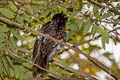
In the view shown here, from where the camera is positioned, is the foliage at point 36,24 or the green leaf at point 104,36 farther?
the foliage at point 36,24

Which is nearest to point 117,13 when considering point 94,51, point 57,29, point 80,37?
point 57,29

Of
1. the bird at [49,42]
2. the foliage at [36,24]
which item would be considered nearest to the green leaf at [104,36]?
the foliage at [36,24]

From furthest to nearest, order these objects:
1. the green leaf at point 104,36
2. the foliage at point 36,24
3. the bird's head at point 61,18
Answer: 1. the bird's head at point 61,18
2. the foliage at point 36,24
3. the green leaf at point 104,36

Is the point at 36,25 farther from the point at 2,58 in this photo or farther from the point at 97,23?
the point at 97,23

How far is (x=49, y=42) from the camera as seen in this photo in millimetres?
4152

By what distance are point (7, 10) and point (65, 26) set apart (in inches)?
36.3

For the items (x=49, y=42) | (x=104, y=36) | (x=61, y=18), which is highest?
(x=61, y=18)

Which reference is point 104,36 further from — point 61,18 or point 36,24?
point 36,24

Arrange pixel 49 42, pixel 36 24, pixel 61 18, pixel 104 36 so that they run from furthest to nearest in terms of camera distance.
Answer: pixel 36 24
pixel 49 42
pixel 61 18
pixel 104 36

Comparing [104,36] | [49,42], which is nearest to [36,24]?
[49,42]

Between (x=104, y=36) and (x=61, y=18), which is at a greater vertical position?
(x=61, y=18)

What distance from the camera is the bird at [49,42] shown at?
394 centimetres

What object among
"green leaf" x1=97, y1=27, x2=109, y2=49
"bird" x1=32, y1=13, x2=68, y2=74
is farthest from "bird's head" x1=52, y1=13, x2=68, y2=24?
"green leaf" x1=97, y1=27, x2=109, y2=49

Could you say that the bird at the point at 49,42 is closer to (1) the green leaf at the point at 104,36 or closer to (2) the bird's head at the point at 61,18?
(2) the bird's head at the point at 61,18
